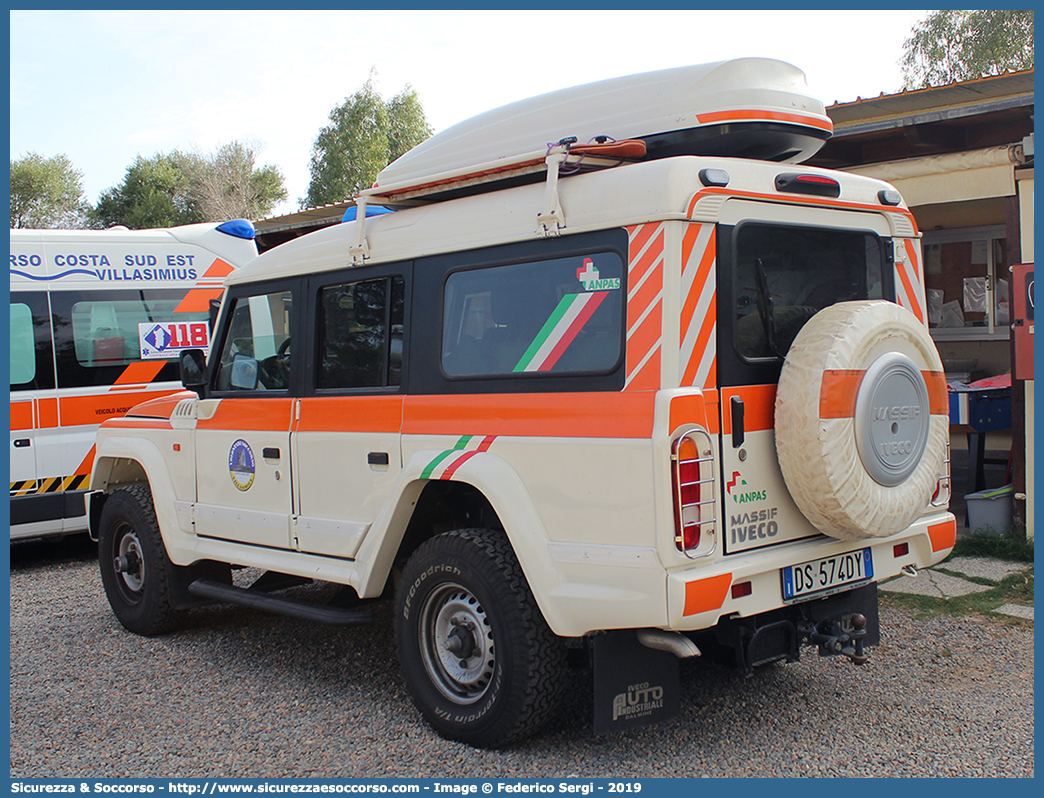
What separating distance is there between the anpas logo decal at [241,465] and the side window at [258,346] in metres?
0.34

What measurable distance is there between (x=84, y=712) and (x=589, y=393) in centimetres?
308

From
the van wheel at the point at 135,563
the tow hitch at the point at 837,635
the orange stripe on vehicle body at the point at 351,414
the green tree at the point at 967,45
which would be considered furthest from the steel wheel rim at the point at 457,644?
the green tree at the point at 967,45

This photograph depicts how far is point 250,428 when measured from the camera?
201 inches

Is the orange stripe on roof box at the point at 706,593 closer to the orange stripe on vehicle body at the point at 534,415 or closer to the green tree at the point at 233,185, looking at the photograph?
the orange stripe on vehicle body at the point at 534,415

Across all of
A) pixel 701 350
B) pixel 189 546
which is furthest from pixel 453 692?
pixel 189 546

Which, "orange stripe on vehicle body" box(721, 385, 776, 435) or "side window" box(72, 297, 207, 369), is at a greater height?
"side window" box(72, 297, 207, 369)

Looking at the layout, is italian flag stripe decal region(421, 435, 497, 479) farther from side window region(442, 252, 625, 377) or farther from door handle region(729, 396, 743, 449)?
door handle region(729, 396, 743, 449)

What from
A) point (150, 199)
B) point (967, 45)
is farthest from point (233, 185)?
point (967, 45)

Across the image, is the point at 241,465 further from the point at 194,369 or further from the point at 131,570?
the point at 131,570

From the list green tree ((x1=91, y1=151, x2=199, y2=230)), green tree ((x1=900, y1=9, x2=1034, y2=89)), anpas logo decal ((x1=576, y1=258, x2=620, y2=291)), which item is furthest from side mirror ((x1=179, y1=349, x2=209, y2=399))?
green tree ((x1=91, y1=151, x2=199, y2=230))

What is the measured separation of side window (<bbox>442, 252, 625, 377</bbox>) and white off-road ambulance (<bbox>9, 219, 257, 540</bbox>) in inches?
202

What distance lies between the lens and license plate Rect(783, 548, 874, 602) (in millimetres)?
3637

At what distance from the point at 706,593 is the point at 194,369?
3518 mm

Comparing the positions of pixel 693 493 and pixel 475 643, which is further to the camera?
pixel 475 643
